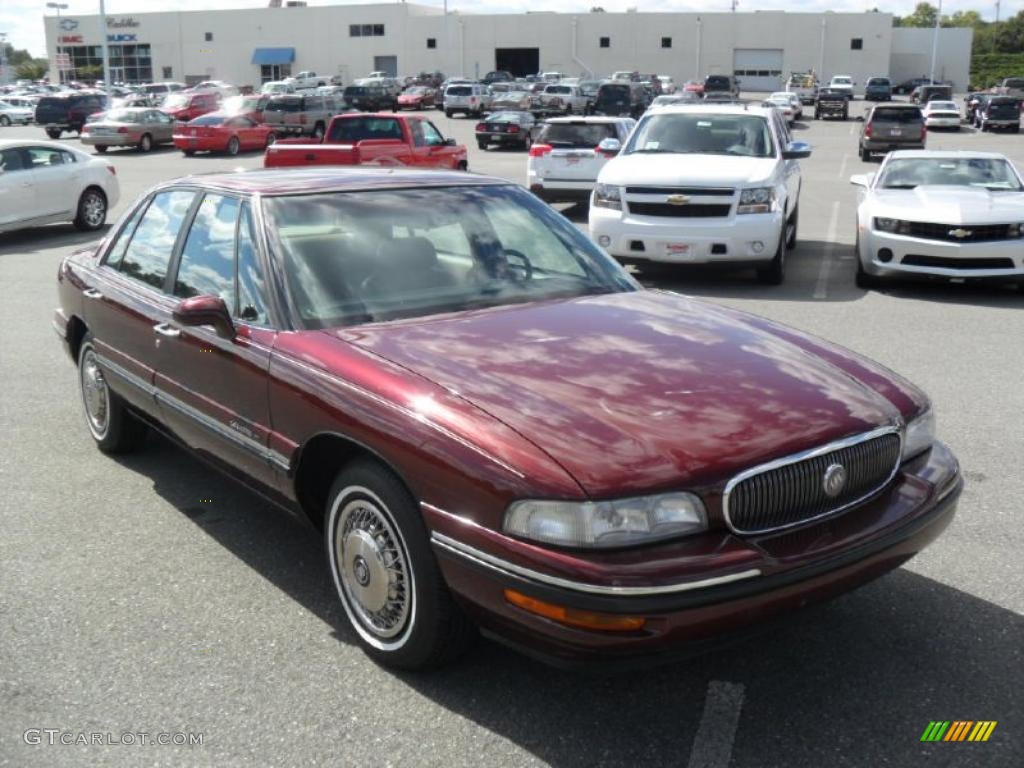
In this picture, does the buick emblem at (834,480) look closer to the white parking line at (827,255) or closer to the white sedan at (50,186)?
the white parking line at (827,255)

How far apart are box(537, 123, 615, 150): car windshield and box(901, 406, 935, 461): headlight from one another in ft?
50.7

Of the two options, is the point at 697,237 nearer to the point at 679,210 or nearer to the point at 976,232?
the point at 679,210

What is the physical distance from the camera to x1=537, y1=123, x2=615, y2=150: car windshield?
61.6 feet

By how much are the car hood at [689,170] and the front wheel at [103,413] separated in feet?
21.9

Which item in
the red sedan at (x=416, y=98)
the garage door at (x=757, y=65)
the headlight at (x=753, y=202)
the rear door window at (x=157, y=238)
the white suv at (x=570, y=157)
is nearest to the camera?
the rear door window at (x=157, y=238)

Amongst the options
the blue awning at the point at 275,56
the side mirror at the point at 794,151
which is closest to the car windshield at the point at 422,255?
the side mirror at the point at 794,151

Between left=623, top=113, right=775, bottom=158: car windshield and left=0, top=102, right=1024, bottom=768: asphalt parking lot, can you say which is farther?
left=623, top=113, right=775, bottom=158: car windshield

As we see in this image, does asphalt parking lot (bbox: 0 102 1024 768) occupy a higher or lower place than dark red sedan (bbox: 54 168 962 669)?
lower

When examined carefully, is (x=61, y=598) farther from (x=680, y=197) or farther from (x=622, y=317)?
(x=680, y=197)

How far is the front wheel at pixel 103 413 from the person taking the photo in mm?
5758

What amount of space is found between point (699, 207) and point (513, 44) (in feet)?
287

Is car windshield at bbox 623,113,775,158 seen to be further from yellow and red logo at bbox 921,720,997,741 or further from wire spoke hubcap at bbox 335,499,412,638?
yellow and red logo at bbox 921,720,997,741

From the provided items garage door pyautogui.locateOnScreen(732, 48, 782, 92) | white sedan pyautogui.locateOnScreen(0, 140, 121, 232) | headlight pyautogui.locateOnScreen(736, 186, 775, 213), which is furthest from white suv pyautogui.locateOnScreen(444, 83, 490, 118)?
headlight pyautogui.locateOnScreen(736, 186, 775, 213)

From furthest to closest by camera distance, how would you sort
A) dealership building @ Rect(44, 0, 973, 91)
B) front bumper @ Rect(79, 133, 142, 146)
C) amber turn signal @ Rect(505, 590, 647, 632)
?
1. dealership building @ Rect(44, 0, 973, 91)
2. front bumper @ Rect(79, 133, 142, 146)
3. amber turn signal @ Rect(505, 590, 647, 632)
